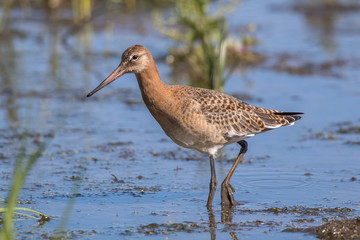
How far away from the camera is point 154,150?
27.2 ft

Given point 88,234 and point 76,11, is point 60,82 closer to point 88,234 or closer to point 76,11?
point 76,11

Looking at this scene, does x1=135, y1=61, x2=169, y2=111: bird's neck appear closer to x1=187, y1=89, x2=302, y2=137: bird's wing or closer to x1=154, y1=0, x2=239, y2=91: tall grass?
x1=187, y1=89, x2=302, y2=137: bird's wing

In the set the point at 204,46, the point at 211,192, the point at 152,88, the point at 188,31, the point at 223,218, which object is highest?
the point at 188,31

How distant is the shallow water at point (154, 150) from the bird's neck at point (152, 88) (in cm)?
90

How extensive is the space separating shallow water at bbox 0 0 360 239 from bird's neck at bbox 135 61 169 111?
90 cm

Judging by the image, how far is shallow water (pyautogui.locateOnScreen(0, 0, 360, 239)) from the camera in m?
6.02

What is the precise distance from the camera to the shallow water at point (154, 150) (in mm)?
6016

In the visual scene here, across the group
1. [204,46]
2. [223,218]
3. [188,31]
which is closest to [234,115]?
[223,218]

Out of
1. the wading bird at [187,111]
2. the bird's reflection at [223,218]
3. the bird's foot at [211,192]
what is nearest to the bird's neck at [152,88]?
the wading bird at [187,111]

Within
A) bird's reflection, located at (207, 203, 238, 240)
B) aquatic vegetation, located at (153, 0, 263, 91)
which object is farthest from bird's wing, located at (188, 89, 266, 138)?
aquatic vegetation, located at (153, 0, 263, 91)

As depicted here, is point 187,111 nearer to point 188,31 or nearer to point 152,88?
point 152,88

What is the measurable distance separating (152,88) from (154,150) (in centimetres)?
199

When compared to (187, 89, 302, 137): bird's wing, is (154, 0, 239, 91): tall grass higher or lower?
higher

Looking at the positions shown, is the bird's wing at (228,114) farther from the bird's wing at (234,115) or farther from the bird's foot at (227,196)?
the bird's foot at (227,196)
